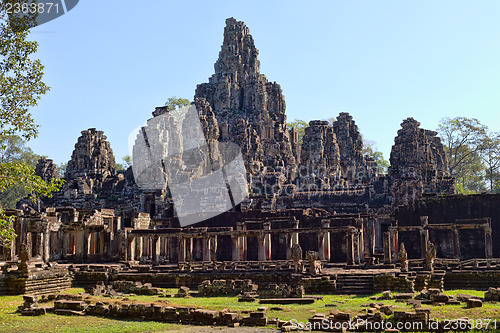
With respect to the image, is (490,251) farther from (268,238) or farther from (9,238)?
(9,238)

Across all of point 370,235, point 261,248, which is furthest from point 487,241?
point 261,248

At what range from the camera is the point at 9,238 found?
57.4ft

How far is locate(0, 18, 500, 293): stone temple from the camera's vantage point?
99.6ft

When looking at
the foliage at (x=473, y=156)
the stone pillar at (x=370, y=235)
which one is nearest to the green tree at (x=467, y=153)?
the foliage at (x=473, y=156)

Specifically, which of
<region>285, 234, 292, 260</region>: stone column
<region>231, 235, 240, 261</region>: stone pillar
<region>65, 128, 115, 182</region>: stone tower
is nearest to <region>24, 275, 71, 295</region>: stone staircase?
<region>231, 235, 240, 261</region>: stone pillar

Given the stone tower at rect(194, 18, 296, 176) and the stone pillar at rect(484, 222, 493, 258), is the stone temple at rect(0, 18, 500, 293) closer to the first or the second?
the stone pillar at rect(484, 222, 493, 258)

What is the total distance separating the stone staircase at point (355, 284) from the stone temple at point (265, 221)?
5 centimetres

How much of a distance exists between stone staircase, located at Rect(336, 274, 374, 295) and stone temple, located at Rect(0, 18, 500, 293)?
0.05 metres

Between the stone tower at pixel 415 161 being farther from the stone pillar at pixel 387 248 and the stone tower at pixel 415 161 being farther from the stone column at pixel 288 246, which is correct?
the stone pillar at pixel 387 248

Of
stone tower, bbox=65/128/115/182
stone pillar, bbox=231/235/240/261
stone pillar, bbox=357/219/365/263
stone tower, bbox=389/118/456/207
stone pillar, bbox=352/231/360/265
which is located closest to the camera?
stone pillar, bbox=352/231/360/265

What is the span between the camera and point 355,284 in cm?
2670

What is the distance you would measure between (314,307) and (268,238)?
54.5ft

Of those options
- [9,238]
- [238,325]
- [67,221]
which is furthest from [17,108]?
[67,221]

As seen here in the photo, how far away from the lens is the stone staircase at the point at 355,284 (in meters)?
26.2
